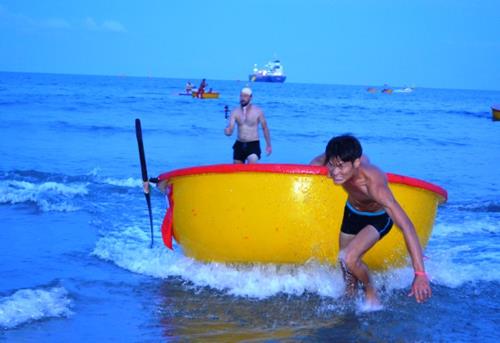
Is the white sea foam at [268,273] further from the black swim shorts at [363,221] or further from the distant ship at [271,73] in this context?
the distant ship at [271,73]

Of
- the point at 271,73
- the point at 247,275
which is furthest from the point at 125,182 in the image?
the point at 271,73

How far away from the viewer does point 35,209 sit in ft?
29.0

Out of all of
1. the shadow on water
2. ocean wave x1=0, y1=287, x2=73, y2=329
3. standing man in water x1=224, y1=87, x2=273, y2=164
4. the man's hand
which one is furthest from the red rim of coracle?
standing man in water x1=224, y1=87, x2=273, y2=164

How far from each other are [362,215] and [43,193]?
A: 20.7ft

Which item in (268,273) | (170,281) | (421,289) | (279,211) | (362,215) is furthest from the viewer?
(170,281)

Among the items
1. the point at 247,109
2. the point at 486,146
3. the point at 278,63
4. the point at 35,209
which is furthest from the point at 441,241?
the point at 278,63

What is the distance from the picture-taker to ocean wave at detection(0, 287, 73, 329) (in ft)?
15.4

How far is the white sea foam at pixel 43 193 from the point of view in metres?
9.12

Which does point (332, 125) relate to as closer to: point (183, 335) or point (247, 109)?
point (247, 109)

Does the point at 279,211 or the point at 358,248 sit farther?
the point at 279,211

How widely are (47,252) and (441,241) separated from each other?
4.19 metres

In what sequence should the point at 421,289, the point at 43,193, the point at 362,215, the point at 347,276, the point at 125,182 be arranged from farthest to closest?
the point at 125,182
the point at 43,193
the point at 347,276
the point at 362,215
the point at 421,289

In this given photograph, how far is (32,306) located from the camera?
4.93 m

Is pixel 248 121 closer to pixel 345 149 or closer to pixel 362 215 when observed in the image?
pixel 362 215
